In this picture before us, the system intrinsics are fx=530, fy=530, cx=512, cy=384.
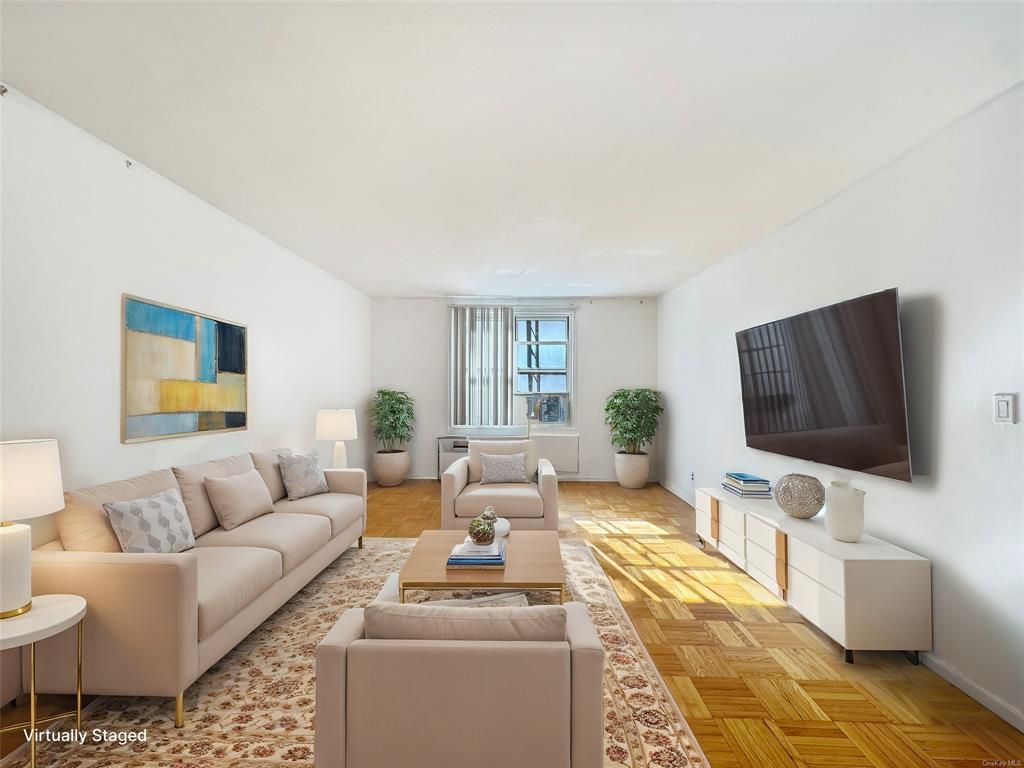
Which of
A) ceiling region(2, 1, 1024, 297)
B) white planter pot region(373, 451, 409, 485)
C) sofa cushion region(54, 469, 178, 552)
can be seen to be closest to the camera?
ceiling region(2, 1, 1024, 297)

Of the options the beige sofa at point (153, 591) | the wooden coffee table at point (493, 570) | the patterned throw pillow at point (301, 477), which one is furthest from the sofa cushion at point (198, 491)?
the wooden coffee table at point (493, 570)

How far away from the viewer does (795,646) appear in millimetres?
2848

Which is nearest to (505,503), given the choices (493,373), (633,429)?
Answer: (633,429)

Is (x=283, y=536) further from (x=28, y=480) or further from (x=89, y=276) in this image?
(x=89, y=276)

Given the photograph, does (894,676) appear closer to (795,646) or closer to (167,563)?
(795,646)

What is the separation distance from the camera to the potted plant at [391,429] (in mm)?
7312

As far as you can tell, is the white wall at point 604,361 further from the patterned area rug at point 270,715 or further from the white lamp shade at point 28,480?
the white lamp shade at point 28,480

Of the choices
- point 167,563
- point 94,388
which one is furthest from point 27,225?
point 167,563

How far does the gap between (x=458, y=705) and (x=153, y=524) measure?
6.46 ft

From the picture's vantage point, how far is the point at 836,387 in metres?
3.24

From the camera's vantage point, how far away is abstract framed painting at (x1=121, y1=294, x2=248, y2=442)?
311cm

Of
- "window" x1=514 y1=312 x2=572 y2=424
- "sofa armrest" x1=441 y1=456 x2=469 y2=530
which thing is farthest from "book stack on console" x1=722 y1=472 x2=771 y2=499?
"window" x1=514 y1=312 x2=572 y2=424

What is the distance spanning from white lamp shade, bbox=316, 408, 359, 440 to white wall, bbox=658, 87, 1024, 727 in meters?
4.22

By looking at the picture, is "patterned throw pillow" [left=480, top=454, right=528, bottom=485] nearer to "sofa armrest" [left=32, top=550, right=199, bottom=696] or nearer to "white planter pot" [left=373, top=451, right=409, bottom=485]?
"white planter pot" [left=373, top=451, right=409, bottom=485]
